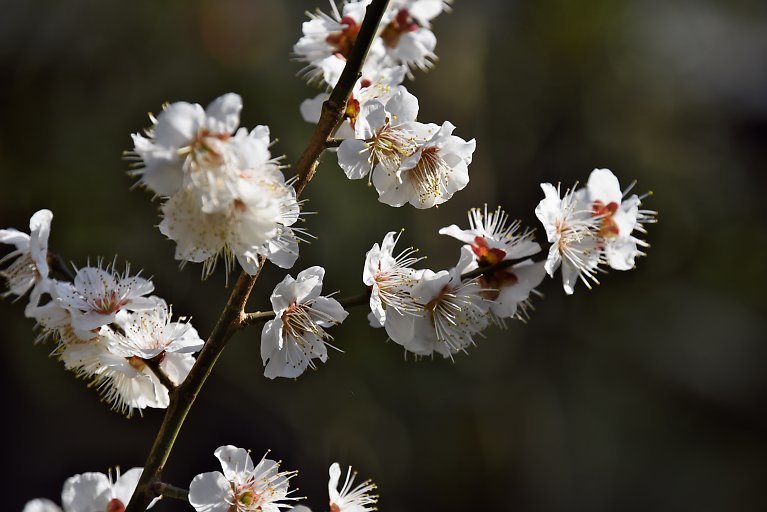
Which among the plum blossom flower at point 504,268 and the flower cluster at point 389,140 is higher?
the flower cluster at point 389,140

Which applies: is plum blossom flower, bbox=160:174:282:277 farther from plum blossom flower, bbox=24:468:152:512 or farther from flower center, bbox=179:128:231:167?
plum blossom flower, bbox=24:468:152:512

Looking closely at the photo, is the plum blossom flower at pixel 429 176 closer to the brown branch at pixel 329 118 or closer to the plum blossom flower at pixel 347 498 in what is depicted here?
the brown branch at pixel 329 118

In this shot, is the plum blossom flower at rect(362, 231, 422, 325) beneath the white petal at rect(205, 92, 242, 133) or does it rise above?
beneath

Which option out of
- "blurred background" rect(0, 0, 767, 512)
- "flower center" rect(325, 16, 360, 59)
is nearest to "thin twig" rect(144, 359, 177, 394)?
"flower center" rect(325, 16, 360, 59)

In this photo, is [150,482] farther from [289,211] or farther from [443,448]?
[443,448]

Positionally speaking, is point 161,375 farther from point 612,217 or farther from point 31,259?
point 612,217

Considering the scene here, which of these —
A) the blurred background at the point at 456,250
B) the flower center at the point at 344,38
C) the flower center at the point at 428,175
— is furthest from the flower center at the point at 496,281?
the blurred background at the point at 456,250

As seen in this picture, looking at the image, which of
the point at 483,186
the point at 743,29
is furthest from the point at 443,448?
the point at 743,29
